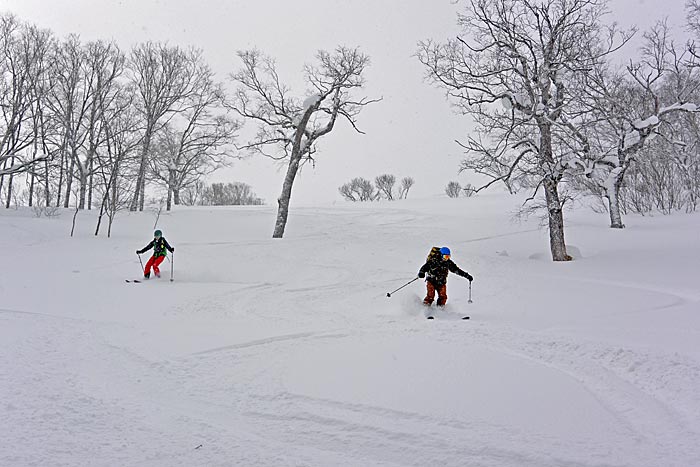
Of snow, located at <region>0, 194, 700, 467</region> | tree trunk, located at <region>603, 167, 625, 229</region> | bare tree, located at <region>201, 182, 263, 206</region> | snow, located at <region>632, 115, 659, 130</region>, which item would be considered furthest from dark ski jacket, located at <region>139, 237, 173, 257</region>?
bare tree, located at <region>201, 182, 263, 206</region>

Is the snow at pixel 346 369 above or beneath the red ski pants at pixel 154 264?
beneath

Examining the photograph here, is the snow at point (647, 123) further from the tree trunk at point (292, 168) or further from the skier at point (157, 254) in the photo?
the skier at point (157, 254)

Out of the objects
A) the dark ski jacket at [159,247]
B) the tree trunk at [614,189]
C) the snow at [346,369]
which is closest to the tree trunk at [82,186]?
the snow at [346,369]

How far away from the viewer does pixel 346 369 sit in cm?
561

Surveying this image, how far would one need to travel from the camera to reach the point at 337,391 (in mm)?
4930

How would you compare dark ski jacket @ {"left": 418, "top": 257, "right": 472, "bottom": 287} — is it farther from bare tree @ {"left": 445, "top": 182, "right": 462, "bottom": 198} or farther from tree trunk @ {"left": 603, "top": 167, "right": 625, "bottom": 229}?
bare tree @ {"left": 445, "top": 182, "right": 462, "bottom": 198}

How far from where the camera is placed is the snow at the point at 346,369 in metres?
3.73

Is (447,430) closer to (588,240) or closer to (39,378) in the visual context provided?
(39,378)

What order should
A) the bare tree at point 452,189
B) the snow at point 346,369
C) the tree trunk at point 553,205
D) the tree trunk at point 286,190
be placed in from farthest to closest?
the bare tree at point 452,189 → the tree trunk at point 286,190 → the tree trunk at point 553,205 → the snow at point 346,369

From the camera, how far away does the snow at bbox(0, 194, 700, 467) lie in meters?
3.73

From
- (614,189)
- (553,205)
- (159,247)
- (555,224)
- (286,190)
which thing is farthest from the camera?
(286,190)

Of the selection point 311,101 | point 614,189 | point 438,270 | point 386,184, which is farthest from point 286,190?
point 386,184

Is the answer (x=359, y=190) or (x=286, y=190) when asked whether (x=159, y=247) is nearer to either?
(x=286, y=190)

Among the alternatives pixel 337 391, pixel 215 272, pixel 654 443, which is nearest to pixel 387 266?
pixel 215 272
